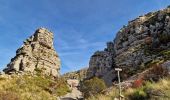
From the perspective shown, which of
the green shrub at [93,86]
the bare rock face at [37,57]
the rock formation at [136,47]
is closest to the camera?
the green shrub at [93,86]

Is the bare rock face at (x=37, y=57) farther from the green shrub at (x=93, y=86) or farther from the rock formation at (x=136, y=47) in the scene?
the green shrub at (x=93, y=86)

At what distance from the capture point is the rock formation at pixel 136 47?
75.4 metres

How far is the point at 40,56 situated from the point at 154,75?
7100cm

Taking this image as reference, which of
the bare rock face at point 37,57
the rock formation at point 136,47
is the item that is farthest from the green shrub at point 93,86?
the bare rock face at point 37,57

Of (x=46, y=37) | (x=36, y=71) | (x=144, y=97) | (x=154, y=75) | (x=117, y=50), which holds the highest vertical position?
(x=46, y=37)

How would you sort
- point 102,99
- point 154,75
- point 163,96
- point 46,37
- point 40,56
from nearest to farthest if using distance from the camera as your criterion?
point 163,96
point 102,99
point 154,75
point 40,56
point 46,37

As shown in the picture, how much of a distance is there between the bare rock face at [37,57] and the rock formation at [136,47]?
17.4m

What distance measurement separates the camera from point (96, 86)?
60125 millimetres

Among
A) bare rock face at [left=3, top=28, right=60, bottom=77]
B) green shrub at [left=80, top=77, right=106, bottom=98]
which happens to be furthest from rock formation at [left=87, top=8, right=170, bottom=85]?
bare rock face at [left=3, top=28, right=60, bottom=77]

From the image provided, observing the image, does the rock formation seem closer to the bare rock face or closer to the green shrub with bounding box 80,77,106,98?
the green shrub with bounding box 80,77,106,98

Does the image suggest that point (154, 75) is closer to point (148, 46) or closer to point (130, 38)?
point (148, 46)

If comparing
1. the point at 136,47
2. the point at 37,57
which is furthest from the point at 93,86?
the point at 37,57

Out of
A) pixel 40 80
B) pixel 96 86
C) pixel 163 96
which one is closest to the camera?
pixel 163 96

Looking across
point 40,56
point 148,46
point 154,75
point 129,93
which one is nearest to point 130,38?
point 148,46
